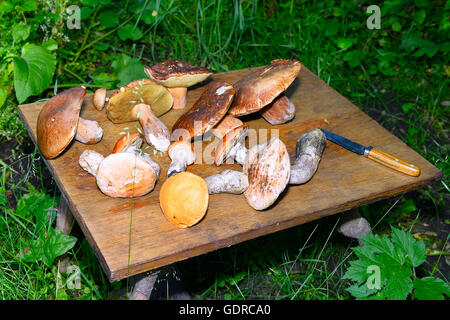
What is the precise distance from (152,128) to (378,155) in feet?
3.34

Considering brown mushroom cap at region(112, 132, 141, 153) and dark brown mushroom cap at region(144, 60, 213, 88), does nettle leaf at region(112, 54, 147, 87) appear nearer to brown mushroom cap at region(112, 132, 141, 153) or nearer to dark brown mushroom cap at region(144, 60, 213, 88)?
dark brown mushroom cap at region(144, 60, 213, 88)

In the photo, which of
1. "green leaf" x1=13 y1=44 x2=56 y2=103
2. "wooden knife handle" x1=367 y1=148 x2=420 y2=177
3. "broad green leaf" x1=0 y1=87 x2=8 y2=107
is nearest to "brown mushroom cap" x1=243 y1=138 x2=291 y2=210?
"wooden knife handle" x1=367 y1=148 x2=420 y2=177

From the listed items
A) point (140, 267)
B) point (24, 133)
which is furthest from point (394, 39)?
point (140, 267)

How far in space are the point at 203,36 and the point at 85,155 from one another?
1.88 metres

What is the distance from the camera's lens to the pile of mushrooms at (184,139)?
1.73 m

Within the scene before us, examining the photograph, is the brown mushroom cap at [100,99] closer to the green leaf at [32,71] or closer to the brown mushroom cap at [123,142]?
the brown mushroom cap at [123,142]

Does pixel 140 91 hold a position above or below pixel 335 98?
above

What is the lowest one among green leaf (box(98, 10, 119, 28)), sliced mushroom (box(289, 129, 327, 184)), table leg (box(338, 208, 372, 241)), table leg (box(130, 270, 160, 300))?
table leg (box(338, 208, 372, 241))

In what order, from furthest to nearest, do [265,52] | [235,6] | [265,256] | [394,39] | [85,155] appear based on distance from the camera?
[394,39] < [265,52] < [235,6] < [265,256] < [85,155]

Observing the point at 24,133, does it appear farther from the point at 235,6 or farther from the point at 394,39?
the point at 394,39

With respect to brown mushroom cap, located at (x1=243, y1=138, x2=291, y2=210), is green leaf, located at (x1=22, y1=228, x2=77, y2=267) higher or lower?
lower

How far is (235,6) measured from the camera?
3324 mm

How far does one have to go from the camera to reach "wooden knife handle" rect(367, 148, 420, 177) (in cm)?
200

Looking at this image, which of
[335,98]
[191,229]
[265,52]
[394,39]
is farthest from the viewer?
[394,39]
